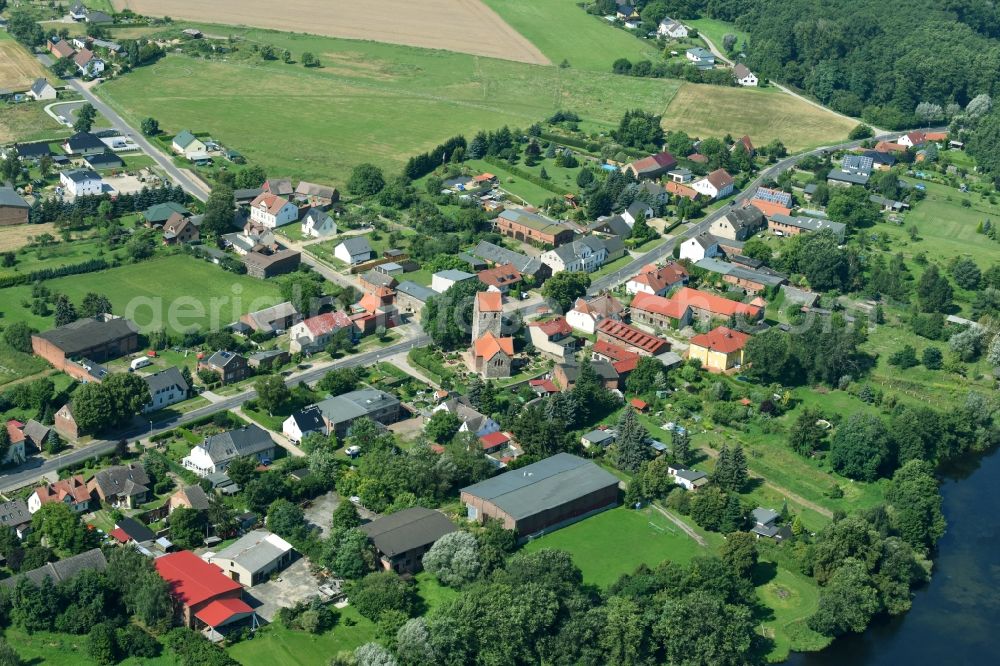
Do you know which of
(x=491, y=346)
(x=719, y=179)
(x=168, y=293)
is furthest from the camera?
(x=719, y=179)

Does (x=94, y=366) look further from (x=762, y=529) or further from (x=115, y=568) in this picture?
(x=762, y=529)

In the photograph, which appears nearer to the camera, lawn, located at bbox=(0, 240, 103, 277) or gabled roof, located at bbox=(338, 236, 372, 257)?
lawn, located at bbox=(0, 240, 103, 277)

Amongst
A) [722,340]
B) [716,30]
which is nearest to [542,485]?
[722,340]

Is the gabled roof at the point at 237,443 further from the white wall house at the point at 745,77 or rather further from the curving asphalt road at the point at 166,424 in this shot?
the white wall house at the point at 745,77

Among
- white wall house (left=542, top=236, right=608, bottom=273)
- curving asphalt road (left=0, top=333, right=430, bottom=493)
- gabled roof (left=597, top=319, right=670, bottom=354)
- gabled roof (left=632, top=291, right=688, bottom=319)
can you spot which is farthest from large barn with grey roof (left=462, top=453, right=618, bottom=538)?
white wall house (left=542, top=236, right=608, bottom=273)

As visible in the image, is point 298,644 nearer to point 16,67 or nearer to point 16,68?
point 16,68

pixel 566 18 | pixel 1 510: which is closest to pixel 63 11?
pixel 566 18

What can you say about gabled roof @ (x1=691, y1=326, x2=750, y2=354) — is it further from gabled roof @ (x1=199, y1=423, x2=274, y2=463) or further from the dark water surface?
gabled roof @ (x1=199, y1=423, x2=274, y2=463)
